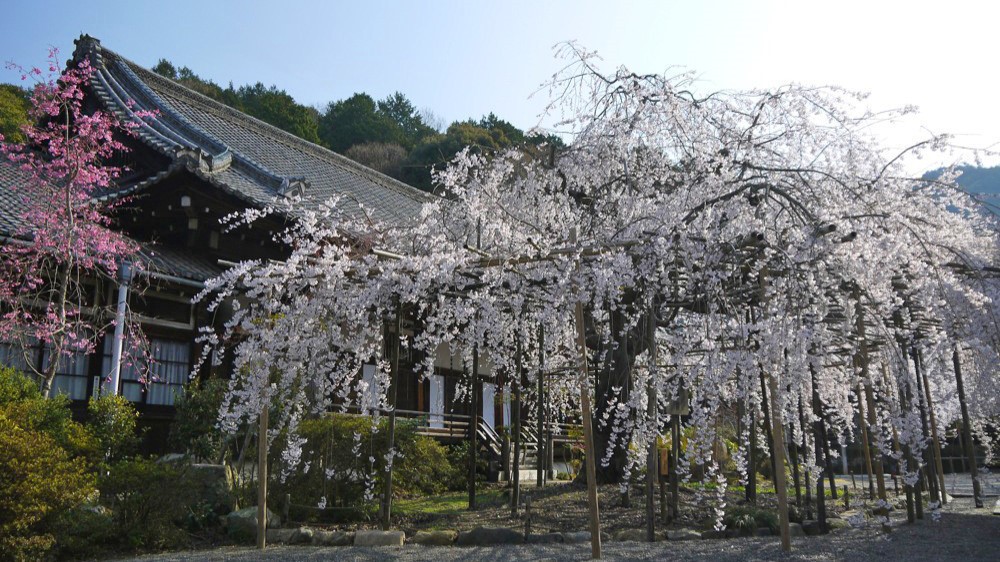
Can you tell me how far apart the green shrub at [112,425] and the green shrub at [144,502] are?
2.06m

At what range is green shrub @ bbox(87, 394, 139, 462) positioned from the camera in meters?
8.69

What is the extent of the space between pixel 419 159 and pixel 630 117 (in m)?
22.1

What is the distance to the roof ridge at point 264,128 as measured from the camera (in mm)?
16641

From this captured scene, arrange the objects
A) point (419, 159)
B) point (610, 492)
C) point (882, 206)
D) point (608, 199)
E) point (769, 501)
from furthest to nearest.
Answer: point (419, 159) → point (769, 501) → point (610, 492) → point (608, 199) → point (882, 206)

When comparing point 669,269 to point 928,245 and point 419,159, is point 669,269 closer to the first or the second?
point 928,245

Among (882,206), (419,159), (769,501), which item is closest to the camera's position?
(882,206)

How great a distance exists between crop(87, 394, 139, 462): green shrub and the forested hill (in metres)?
18.4

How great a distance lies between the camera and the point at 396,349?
292 inches

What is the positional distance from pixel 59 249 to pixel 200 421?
2.83 m

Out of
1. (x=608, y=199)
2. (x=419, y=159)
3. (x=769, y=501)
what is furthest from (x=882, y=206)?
(x=419, y=159)

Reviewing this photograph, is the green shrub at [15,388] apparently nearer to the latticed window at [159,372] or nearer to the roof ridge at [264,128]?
the latticed window at [159,372]

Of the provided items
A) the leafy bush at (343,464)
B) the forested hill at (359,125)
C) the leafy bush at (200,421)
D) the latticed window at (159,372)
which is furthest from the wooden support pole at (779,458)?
the forested hill at (359,125)

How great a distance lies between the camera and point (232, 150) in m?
14.3

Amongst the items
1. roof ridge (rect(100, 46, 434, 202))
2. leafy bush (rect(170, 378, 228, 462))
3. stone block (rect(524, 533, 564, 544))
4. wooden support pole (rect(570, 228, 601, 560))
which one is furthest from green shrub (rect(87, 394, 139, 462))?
roof ridge (rect(100, 46, 434, 202))
